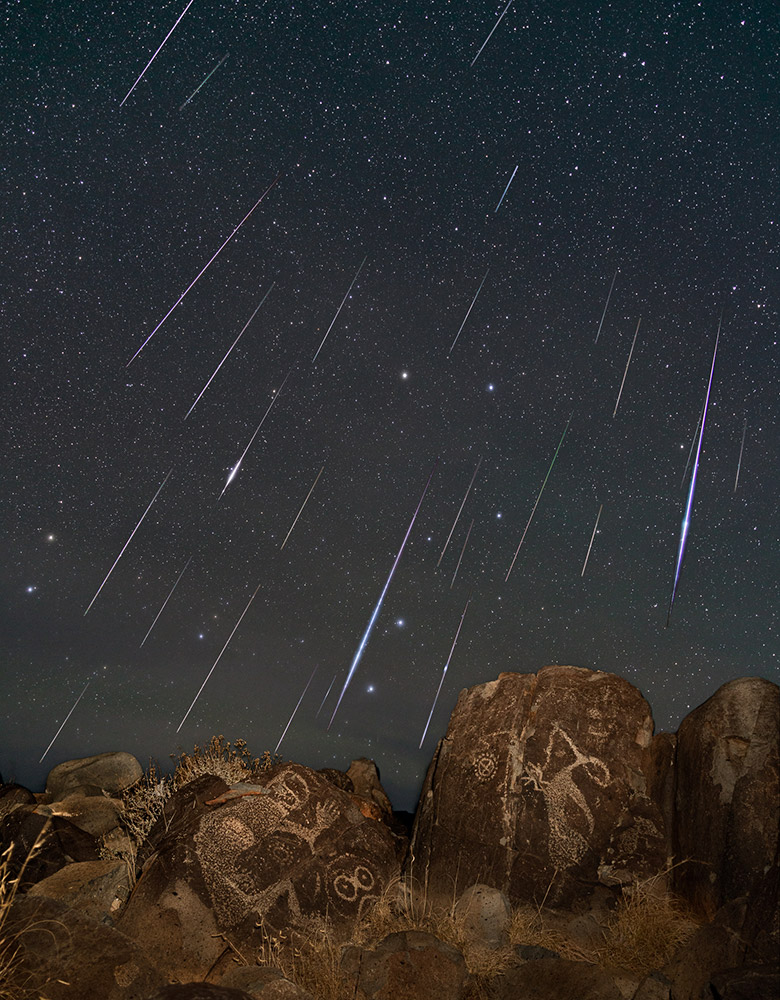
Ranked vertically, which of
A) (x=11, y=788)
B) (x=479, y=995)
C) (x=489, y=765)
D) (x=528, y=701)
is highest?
(x=528, y=701)

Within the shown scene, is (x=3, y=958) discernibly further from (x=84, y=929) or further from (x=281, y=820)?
(x=281, y=820)

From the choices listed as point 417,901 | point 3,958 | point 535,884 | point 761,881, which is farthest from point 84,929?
point 761,881

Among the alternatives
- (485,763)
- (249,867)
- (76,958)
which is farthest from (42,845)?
(485,763)

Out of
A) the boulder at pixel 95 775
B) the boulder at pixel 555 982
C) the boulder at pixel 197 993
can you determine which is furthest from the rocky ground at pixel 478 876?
the boulder at pixel 95 775

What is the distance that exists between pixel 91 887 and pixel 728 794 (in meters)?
6.48

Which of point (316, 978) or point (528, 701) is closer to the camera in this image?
point (316, 978)

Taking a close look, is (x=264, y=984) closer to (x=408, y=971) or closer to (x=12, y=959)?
(x=408, y=971)

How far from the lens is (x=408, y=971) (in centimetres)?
491

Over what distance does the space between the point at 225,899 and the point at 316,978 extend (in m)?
1.67

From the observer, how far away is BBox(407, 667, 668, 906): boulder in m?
7.09

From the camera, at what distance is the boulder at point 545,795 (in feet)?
23.3

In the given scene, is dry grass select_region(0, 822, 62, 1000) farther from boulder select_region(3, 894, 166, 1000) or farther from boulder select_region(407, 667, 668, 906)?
boulder select_region(407, 667, 668, 906)

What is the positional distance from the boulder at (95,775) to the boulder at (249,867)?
6.95 metres

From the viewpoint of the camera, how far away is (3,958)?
480 centimetres
